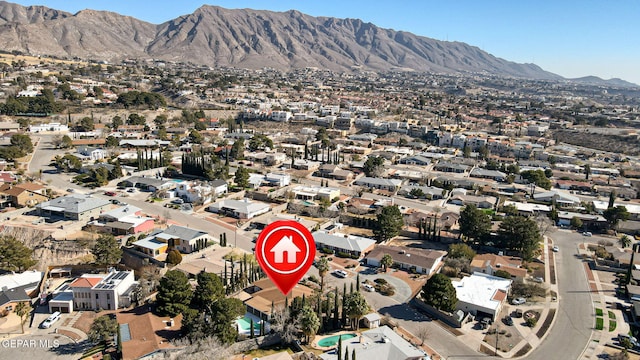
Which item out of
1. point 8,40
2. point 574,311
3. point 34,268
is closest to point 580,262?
point 574,311

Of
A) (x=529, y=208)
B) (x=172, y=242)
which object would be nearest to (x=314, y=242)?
(x=172, y=242)

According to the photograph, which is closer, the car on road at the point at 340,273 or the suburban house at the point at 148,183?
the car on road at the point at 340,273

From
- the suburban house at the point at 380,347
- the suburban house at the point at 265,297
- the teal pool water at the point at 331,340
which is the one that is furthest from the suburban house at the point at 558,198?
the teal pool water at the point at 331,340

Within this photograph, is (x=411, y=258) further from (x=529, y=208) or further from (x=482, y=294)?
(x=529, y=208)

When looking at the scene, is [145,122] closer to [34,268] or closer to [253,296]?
[34,268]

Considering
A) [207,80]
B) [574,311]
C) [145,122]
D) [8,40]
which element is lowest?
[574,311]

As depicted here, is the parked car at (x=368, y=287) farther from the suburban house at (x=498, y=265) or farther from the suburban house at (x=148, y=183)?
the suburban house at (x=148, y=183)
